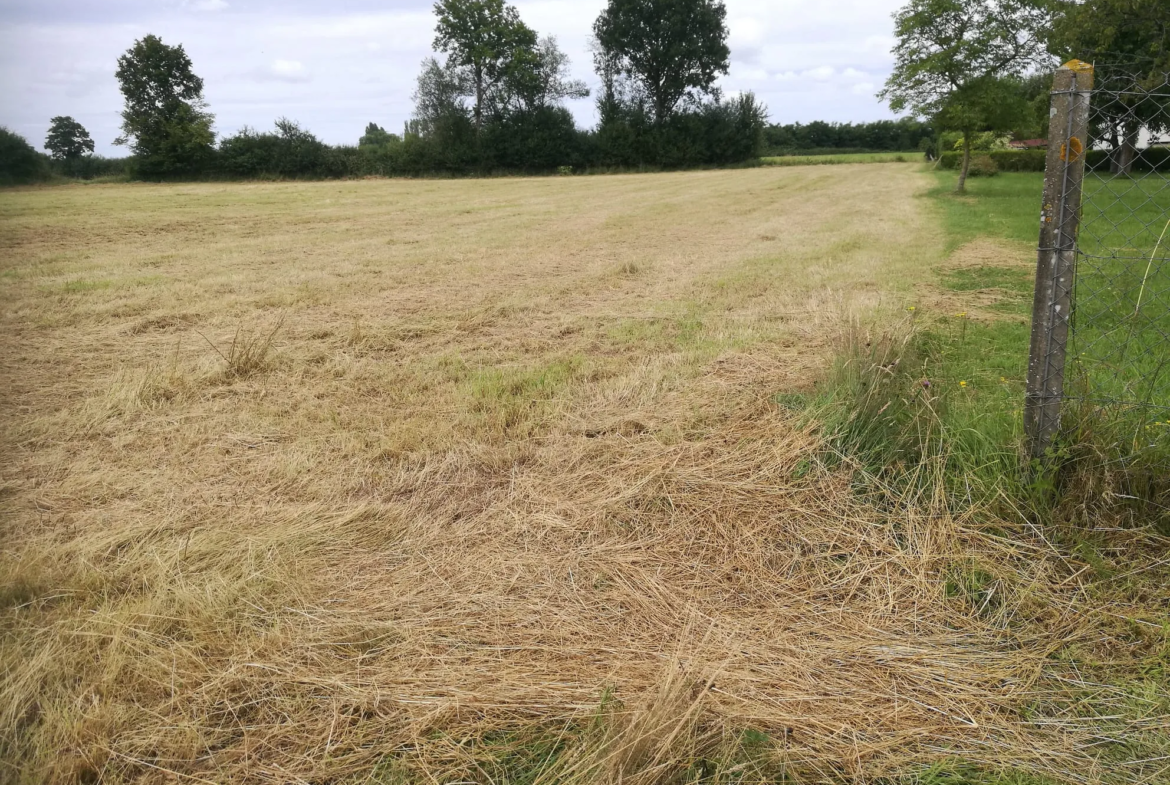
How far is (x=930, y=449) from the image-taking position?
358cm

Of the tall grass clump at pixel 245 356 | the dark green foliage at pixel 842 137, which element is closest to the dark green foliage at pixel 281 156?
the tall grass clump at pixel 245 356

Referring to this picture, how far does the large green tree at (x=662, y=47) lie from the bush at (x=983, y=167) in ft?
82.8

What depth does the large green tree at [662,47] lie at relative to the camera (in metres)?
51.9

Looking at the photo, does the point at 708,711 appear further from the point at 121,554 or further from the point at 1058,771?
the point at 121,554

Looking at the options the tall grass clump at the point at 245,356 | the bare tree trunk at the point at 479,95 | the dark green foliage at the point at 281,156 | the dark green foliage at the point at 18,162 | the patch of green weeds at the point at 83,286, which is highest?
the bare tree trunk at the point at 479,95

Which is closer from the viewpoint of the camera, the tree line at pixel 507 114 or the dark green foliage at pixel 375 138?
the tree line at pixel 507 114

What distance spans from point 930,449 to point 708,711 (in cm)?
202

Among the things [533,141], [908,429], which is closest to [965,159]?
[908,429]

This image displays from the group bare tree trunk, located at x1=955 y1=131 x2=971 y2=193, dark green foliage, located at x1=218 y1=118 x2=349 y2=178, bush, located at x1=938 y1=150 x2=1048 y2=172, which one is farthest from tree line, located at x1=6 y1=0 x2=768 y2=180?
bare tree trunk, located at x1=955 y1=131 x2=971 y2=193

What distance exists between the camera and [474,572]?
121 inches

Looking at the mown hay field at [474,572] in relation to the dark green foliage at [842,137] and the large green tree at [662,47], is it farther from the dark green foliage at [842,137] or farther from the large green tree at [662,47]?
the dark green foliage at [842,137]

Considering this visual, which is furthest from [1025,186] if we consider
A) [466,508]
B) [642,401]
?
[466,508]

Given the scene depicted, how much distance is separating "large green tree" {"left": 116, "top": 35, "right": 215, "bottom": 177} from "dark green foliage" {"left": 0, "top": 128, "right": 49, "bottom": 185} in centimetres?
3209

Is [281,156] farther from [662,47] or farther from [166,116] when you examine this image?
[662,47]
